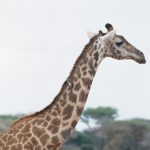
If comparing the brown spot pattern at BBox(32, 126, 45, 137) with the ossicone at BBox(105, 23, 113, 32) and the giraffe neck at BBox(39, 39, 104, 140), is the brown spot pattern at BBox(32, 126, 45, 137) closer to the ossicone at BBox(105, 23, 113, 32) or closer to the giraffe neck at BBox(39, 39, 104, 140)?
the giraffe neck at BBox(39, 39, 104, 140)

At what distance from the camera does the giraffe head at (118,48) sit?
1117 cm

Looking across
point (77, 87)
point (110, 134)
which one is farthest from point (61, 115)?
point (110, 134)

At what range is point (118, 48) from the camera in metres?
11.3

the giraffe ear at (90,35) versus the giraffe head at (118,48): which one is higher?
the giraffe ear at (90,35)

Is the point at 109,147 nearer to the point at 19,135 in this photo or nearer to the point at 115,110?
the point at 115,110

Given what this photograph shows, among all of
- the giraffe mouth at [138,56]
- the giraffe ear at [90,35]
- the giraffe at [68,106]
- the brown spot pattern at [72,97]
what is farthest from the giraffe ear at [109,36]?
the brown spot pattern at [72,97]

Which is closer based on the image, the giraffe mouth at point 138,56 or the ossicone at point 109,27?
the giraffe mouth at point 138,56

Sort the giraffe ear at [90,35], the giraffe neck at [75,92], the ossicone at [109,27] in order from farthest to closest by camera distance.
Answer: the ossicone at [109,27] → the giraffe ear at [90,35] → the giraffe neck at [75,92]

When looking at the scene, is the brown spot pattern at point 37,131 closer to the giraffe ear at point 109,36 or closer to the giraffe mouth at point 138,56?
the giraffe ear at point 109,36

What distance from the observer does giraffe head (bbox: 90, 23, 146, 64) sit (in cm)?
1117

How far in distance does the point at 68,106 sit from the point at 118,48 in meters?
0.89

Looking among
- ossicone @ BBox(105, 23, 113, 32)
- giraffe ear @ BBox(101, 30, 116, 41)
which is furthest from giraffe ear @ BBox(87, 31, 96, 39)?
ossicone @ BBox(105, 23, 113, 32)

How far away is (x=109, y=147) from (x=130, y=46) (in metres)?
31.2

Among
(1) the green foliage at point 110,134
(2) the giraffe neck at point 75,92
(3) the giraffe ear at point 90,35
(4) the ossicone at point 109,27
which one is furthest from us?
(1) the green foliage at point 110,134
